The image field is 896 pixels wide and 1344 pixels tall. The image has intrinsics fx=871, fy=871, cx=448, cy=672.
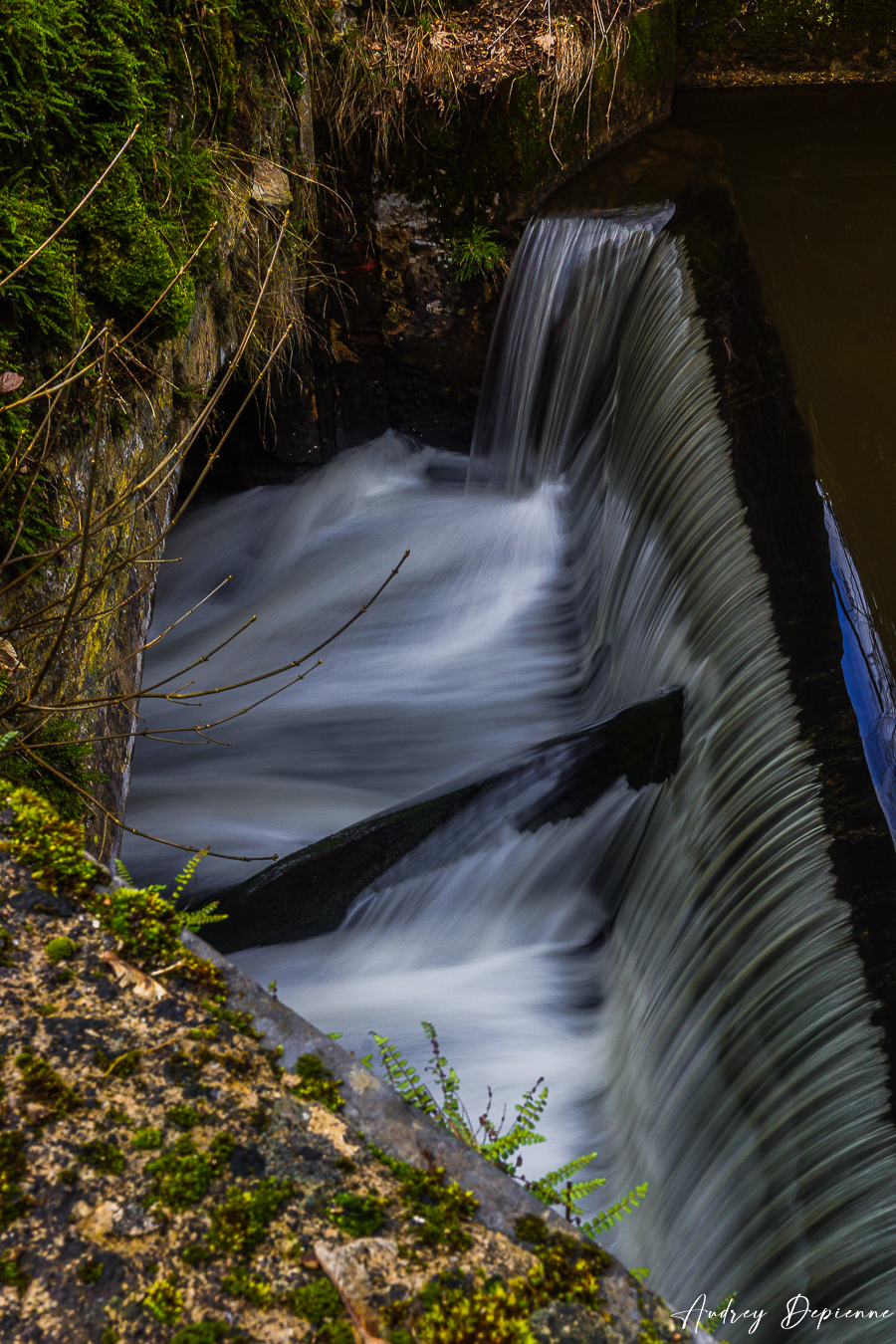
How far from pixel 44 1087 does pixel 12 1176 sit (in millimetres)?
92

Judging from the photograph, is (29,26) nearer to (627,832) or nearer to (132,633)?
(132,633)

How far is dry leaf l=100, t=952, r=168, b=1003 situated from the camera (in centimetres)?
110

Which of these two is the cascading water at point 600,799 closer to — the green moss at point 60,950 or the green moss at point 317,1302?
the green moss at point 317,1302

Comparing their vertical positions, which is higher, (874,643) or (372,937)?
(874,643)

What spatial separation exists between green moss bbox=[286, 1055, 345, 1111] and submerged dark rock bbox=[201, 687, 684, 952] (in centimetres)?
208

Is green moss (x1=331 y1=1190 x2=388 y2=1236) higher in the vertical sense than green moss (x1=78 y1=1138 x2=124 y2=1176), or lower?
lower

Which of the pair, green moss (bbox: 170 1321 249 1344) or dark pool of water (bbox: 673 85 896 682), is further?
dark pool of water (bbox: 673 85 896 682)

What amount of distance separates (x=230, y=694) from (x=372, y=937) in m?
2.00

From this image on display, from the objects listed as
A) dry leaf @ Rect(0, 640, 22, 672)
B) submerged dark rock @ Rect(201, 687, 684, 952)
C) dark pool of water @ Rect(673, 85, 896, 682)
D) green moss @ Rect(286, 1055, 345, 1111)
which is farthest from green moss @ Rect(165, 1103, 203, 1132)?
dark pool of water @ Rect(673, 85, 896, 682)

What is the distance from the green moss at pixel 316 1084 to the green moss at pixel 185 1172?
0.33 ft

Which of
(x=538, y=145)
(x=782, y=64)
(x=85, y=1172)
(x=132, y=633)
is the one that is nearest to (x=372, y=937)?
(x=132, y=633)

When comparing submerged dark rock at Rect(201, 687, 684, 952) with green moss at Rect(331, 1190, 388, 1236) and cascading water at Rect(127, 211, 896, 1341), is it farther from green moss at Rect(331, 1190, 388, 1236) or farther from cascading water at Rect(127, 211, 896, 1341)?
green moss at Rect(331, 1190, 388, 1236)

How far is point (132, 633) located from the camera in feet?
10.4

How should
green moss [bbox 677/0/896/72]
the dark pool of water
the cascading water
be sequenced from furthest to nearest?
green moss [bbox 677/0/896/72] → the dark pool of water → the cascading water
